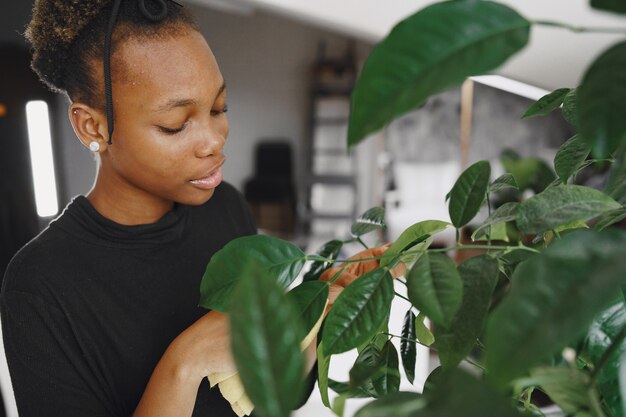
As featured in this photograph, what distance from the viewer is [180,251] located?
85cm

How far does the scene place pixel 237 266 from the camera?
0.47 metres

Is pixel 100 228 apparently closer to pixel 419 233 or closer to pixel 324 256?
pixel 324 256

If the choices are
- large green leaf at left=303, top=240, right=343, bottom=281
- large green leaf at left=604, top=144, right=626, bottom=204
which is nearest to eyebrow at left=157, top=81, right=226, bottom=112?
large green leaf at left=303, top=240, right=343, bottom=281

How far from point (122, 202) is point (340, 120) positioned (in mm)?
6644

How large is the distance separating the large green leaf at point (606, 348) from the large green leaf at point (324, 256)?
29cm

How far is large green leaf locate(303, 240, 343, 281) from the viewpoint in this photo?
2.06 ft

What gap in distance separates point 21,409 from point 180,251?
278 mm

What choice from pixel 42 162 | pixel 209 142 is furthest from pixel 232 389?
pixel 42 162

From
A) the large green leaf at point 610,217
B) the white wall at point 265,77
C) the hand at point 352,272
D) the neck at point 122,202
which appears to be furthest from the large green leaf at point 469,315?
the white wall at point 265,77

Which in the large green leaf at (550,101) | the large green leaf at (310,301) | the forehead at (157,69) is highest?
the forehead at (157,69)

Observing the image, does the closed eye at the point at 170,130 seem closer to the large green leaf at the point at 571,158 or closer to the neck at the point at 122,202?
the neck at the point at 122,202

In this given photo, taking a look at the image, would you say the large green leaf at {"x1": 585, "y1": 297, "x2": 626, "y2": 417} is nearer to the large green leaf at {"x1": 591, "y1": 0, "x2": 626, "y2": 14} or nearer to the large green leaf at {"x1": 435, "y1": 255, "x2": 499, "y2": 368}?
the large green leaf at {"x1": 435, "y1": 255, "x2": 499, "y2": 368}

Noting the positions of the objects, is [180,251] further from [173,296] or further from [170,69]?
[170,69]

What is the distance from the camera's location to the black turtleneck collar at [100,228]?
760mm
